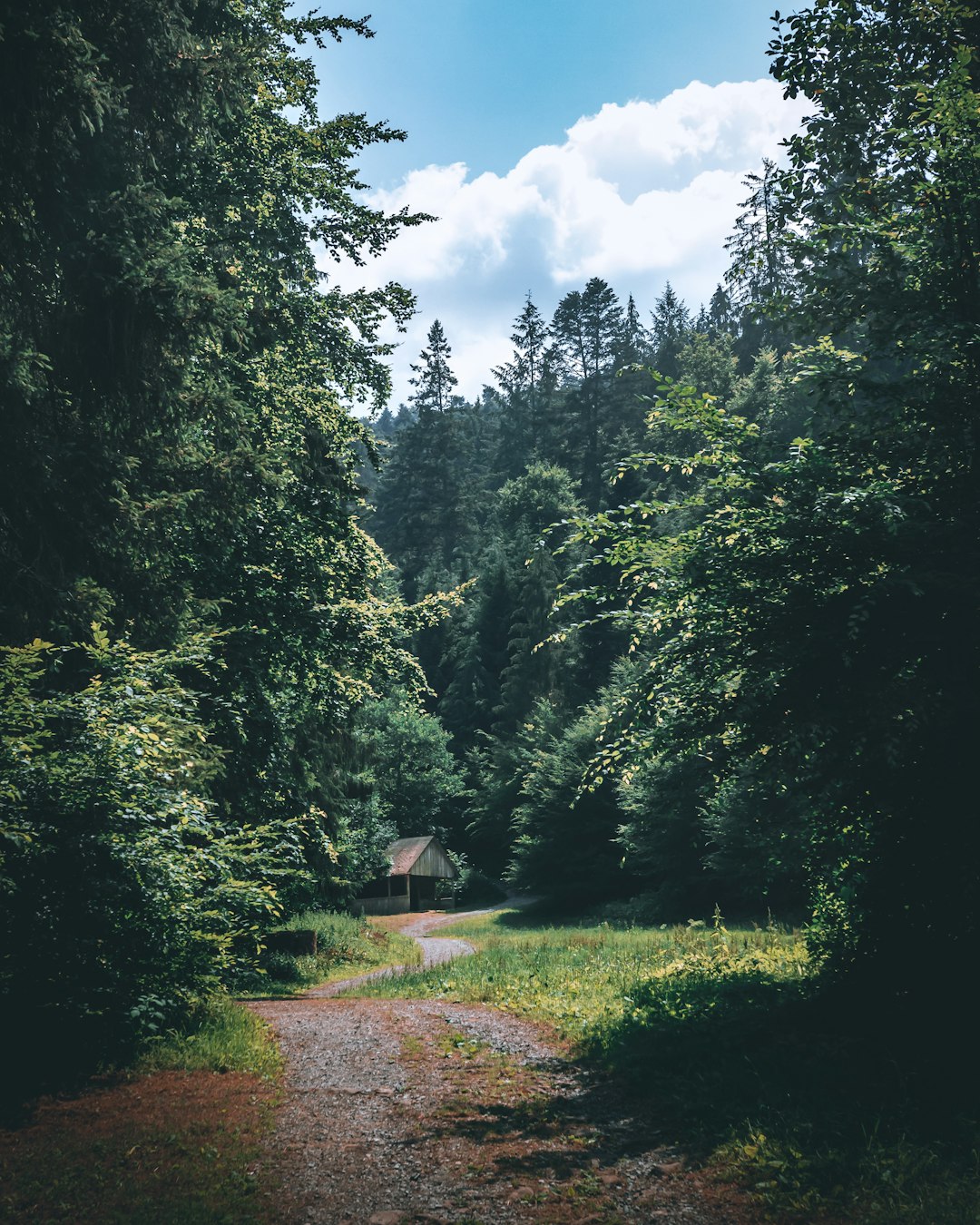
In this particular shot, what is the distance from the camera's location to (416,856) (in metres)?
45.5

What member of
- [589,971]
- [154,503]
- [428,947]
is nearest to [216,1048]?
[154,503]

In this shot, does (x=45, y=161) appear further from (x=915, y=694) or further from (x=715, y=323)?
(x=715, y=323)

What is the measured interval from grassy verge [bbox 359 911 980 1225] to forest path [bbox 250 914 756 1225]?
39 cm

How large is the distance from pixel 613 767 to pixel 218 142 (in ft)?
35.5

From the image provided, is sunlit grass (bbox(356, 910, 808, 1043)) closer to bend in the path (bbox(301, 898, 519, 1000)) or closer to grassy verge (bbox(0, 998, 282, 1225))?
bend in the path (bbox(301, 898, 519, 1000))

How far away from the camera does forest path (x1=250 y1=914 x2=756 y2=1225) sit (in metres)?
5.05

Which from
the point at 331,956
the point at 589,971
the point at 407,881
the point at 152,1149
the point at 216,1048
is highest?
the point at 152,1149

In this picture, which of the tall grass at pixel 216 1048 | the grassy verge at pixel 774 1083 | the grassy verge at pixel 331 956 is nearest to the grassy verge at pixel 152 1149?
the tall grass at pixel 216 1048

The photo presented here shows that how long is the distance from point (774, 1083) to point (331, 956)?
1750cm

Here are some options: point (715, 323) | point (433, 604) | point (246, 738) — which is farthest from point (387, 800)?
point (715, 323)

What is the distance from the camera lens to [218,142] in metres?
12.8

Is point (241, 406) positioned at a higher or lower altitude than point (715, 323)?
lower

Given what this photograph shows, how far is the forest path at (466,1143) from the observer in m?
5.05

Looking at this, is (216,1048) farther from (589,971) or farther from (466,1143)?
A: (589,971)
